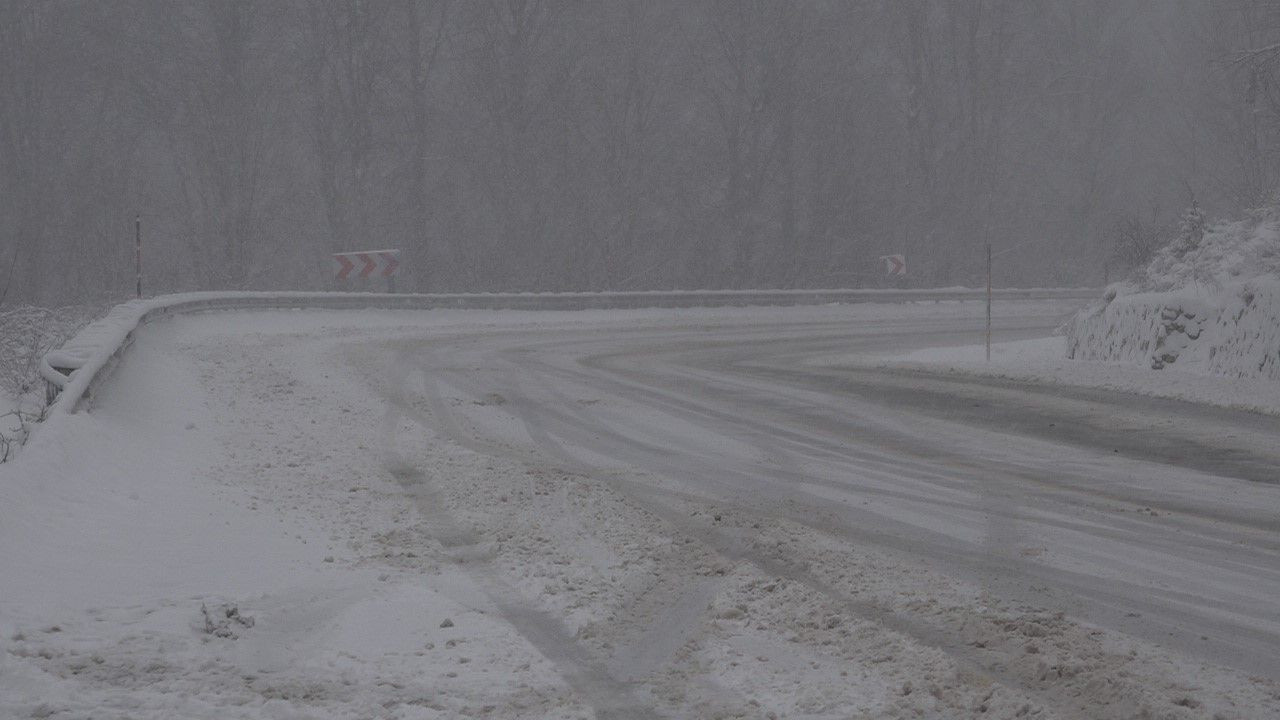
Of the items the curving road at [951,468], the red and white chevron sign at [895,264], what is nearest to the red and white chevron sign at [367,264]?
the curving road at [951,468]

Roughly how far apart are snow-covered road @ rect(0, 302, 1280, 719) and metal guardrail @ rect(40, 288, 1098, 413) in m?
0.52

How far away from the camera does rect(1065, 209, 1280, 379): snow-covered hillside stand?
1470 centimetres

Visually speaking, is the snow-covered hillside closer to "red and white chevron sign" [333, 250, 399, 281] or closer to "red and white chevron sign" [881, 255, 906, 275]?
"red and white chevron sign" [333, 250, 399, 281]

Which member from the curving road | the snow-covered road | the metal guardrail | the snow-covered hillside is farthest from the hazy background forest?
the snow-covered road

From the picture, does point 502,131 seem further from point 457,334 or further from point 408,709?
point 408,709

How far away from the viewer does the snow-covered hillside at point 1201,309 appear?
14695 mm

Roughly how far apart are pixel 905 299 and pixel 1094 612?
3263 centimetres

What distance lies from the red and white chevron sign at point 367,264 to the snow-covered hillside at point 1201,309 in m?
18.1

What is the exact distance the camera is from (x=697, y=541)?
268 inches

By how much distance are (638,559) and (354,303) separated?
74.9 feet

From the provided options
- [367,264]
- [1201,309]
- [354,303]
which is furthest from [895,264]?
[1201,309]

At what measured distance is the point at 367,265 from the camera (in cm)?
3075

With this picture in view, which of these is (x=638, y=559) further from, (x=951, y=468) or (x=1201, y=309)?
(x=1201, y=309)

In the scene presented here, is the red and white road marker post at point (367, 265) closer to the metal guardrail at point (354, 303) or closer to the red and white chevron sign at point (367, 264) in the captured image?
the red and white chevron sign at point (367, 264)
